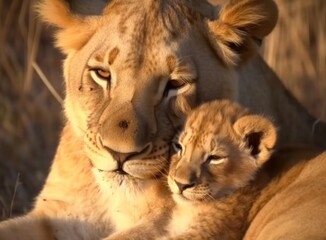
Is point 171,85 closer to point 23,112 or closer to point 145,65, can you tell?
point 145,65

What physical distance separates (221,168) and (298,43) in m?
4.73

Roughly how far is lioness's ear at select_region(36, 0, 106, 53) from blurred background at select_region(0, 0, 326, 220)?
1.68m

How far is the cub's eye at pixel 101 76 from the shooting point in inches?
160

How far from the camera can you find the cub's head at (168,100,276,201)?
12.4 feet

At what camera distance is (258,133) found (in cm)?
394

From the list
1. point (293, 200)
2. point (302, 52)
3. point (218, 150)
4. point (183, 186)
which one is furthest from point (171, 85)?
point (302, 52)

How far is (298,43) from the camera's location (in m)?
8.44

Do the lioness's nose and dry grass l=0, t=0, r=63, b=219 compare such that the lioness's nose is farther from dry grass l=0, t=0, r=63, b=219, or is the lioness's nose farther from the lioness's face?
dry grass l=0, t=0, r=63, b=219

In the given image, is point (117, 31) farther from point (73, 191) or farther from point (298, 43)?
point (298, 43)

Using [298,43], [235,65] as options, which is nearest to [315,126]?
[235,65]

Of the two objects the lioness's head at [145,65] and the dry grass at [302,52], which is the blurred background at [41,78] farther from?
the lioness's head at [145,65]

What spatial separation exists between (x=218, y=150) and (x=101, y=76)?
1.90 ft

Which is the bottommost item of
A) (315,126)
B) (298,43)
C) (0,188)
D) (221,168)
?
(298,43)

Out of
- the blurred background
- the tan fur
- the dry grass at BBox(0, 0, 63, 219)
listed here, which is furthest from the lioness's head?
the blurred background
